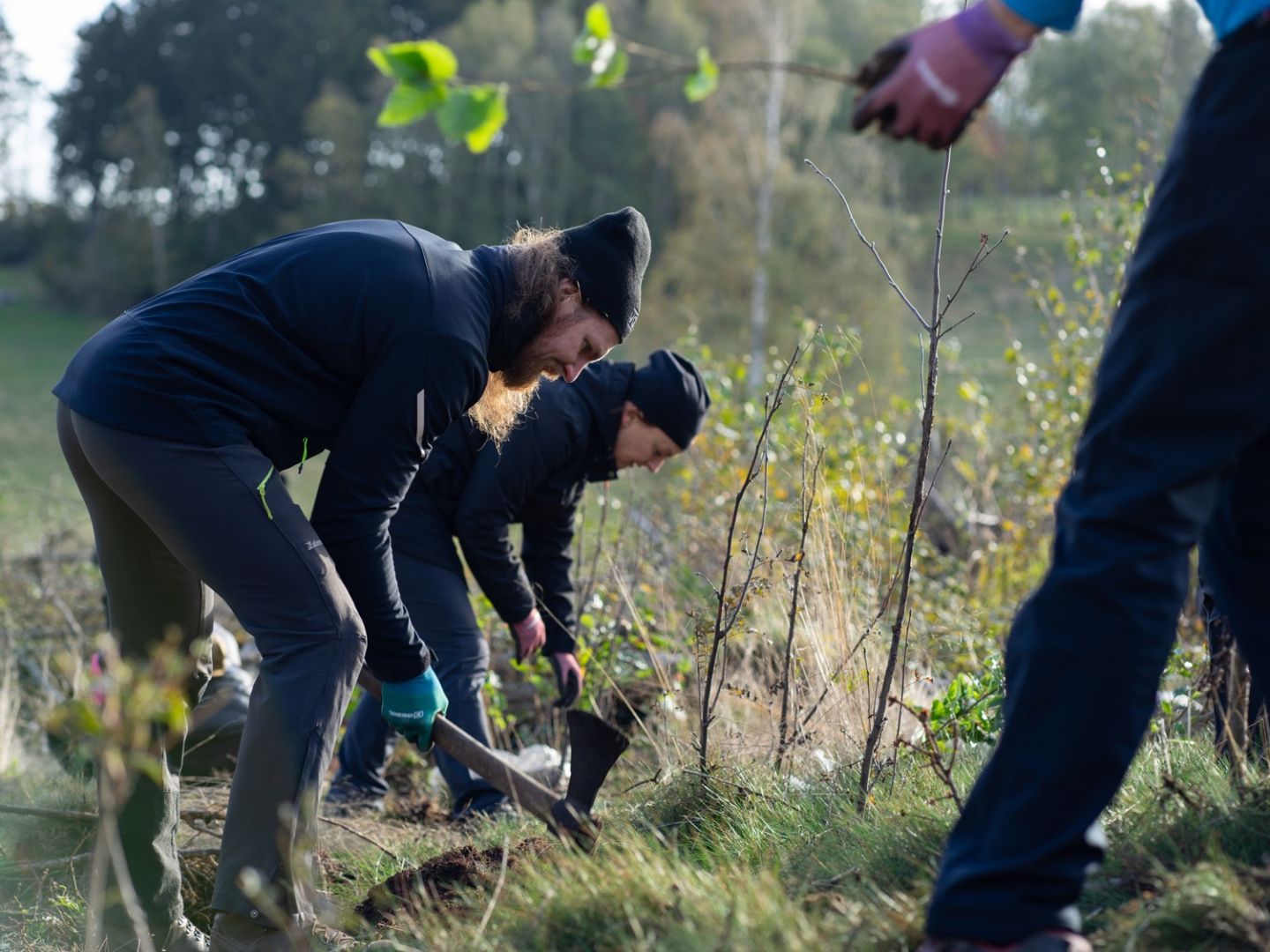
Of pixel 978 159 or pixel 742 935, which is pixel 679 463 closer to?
pixel 742 935

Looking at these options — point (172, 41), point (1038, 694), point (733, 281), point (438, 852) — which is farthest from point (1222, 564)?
point (172, 41)

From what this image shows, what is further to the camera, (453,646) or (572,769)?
(453,646)

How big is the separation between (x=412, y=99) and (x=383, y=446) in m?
1.24

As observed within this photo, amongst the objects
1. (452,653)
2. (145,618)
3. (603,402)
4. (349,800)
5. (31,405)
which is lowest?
(31,405)

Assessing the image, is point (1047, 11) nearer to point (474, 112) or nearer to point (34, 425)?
point (474, 112)

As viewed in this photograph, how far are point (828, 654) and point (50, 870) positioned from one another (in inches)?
99.1

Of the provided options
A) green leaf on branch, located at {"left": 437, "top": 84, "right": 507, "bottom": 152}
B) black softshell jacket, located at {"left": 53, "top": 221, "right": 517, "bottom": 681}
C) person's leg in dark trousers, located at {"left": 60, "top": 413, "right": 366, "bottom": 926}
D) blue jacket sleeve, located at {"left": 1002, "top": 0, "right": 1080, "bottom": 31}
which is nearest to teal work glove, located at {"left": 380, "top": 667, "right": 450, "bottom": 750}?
black softshell jacket, located at {"left": 53, "top": 221, "right": 517, "bottom": 681}

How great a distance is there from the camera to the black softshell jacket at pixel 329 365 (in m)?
2.65

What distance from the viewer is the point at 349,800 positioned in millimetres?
4566

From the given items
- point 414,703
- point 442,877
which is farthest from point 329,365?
point 442,877

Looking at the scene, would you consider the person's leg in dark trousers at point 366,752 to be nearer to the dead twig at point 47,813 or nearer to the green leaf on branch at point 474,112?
the dead twig at point 47,813

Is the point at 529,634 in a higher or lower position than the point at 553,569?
lower

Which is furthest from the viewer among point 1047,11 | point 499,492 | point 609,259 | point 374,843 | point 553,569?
point 553,569

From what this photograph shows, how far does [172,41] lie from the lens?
146 feet
